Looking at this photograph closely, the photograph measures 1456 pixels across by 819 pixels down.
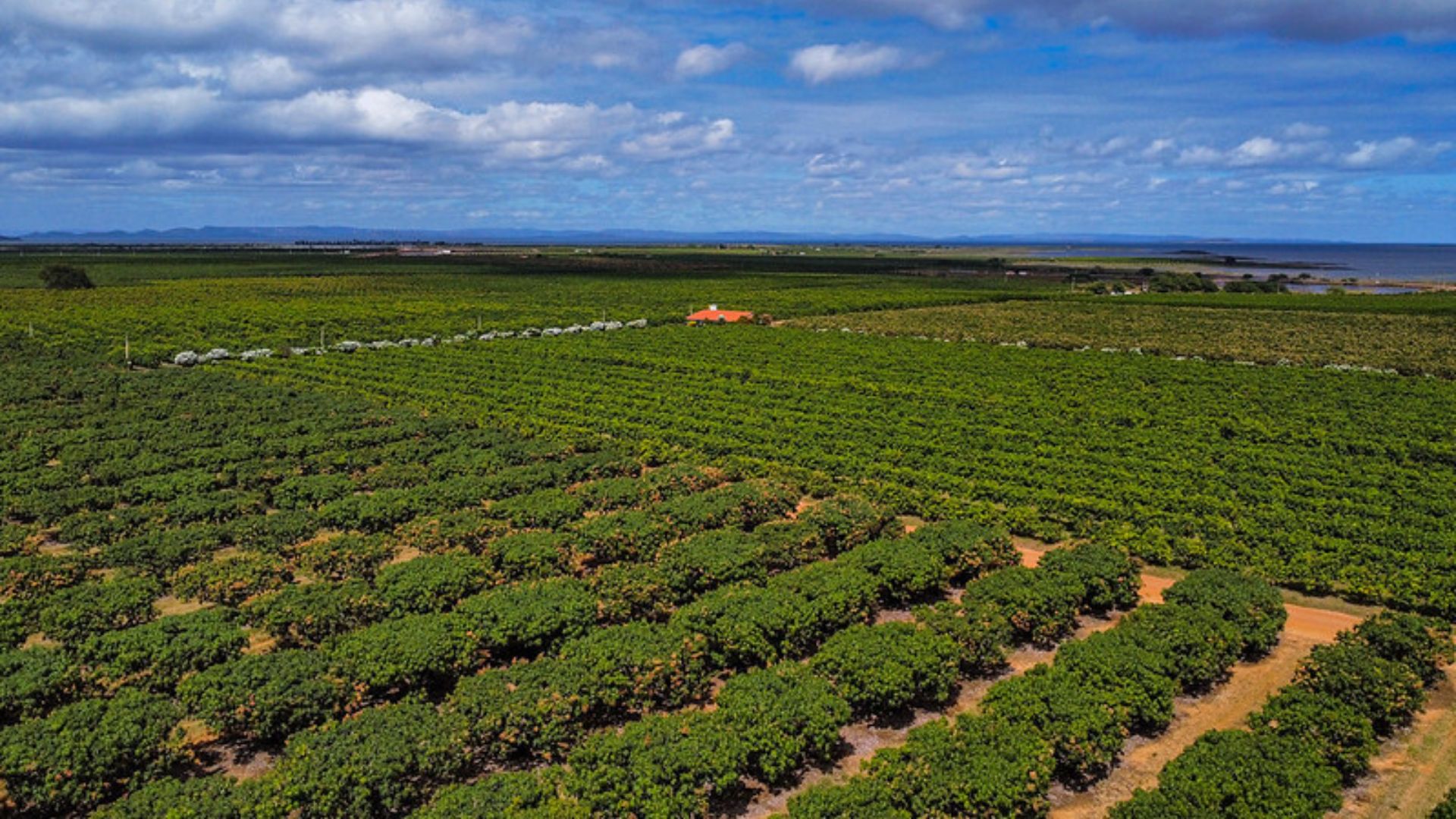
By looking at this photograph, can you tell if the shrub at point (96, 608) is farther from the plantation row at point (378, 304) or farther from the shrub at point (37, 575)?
the plantation row at point (378, 304)

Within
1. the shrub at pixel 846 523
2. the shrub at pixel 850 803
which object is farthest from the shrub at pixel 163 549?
the shrub at pixel 850 803

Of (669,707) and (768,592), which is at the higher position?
(768,592)

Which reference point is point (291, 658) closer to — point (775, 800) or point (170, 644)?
point (170, 644)

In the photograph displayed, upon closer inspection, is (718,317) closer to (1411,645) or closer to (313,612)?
(313,612)

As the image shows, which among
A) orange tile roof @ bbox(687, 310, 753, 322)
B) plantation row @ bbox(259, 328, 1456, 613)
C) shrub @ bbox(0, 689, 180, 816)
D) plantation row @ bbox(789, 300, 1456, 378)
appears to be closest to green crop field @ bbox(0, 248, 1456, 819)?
shrub @ bbox(0, 689, 180, 816)

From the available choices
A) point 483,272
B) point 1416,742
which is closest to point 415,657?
point 1416,742

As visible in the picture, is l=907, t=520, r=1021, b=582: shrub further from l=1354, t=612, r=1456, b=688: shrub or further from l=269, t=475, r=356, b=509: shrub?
l=269, t=475, r=356, b=509: shrub
